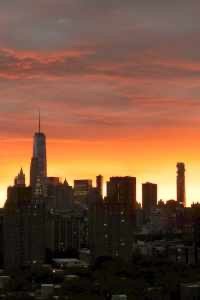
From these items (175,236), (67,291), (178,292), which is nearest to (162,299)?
(178,292)

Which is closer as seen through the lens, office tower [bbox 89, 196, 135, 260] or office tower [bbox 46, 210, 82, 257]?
office tower [bbox 89, 196, 135, 260]

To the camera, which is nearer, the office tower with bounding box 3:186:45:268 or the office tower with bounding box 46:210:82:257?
the office tower with bounding box 3:186:45:268

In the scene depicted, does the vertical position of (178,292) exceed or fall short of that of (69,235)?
it falls short

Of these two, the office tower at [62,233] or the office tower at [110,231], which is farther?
the office tower at [62,233]

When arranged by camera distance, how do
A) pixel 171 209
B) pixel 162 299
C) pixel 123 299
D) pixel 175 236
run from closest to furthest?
1. pixel 123 299
2. pixel 162 299
3. pixel 175 236
4. pixel 171 209

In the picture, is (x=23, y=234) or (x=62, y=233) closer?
(x=23, y=234)

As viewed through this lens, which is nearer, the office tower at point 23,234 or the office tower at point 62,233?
the office tower at point 23,234

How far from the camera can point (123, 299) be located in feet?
120

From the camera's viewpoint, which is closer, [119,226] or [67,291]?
[67,291]

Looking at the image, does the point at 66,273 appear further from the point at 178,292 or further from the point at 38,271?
the point at 178,292

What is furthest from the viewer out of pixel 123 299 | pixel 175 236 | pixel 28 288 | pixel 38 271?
pixel 175 236

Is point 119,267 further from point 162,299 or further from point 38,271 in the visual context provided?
point 162,299

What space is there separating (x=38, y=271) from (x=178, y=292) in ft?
54.8

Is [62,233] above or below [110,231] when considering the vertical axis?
above
